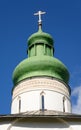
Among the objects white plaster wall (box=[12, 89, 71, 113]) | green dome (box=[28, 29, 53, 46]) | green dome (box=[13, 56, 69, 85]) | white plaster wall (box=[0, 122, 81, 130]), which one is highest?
green dome (box=[28, 29, 53, 46])

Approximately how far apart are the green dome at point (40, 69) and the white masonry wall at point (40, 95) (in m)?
0.35

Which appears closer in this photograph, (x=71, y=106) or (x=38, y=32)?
(x=71, y=106)

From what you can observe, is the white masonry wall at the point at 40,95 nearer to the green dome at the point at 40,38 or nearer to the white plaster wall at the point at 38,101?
the white plaster wall at the point at 38,101

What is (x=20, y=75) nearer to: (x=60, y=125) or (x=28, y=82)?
(x=28, y=82)

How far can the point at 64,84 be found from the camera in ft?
72.5

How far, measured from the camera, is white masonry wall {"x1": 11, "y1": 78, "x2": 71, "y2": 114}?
20.9 meters

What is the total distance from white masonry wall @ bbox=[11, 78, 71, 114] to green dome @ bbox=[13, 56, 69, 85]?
35 centimetres

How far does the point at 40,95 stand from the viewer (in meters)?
21.2

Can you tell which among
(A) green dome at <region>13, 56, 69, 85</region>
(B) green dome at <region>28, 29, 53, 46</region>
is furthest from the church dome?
(B) green dome at <region>28, 29, 53, 46</region>

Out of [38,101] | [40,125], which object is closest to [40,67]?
[38,101]

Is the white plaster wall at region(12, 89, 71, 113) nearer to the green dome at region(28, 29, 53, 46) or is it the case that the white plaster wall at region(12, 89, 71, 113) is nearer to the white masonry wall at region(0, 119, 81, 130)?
the white masonry wall at region(0, 119, 81, 130)

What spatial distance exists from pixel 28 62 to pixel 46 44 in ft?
6.35

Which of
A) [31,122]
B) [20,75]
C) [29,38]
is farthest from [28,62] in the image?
[31,122]

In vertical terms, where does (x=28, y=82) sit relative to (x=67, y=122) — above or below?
above
